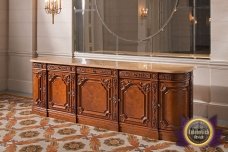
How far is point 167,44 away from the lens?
217 inches

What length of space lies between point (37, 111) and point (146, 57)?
6.24 ft

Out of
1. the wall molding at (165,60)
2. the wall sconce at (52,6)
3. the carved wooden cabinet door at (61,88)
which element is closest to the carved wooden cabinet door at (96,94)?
the carved wooden cabinet door at (61,88)

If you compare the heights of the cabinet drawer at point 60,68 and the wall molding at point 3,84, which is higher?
the cabinet drawer at point 60,68

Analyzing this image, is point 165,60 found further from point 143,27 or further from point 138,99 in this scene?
point 138,99

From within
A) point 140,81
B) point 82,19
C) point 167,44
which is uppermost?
point 82,19

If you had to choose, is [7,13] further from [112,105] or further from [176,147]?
[176,147]

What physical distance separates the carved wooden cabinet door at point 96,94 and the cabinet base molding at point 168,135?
0.68 m

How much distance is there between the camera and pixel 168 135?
173 inches

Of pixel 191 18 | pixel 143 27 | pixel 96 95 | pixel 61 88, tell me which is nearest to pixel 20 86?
pixel 61 88

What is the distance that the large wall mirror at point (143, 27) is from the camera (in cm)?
525

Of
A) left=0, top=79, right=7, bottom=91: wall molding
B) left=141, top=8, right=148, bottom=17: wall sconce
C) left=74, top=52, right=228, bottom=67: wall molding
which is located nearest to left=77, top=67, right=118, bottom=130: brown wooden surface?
left=74, top=52, right=228, bottom=67: wall molding

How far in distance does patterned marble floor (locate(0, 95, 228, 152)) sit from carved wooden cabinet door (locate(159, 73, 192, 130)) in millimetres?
266

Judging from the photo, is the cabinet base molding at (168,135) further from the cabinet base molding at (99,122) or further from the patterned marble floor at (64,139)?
the cabinet base molding at (99,122)

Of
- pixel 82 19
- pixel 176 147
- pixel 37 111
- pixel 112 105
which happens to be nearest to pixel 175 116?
pixel 176 147
